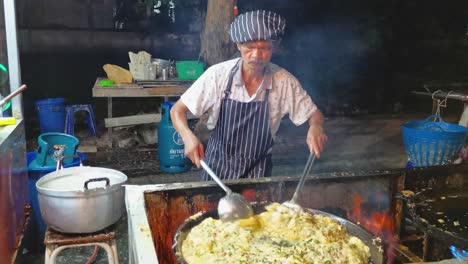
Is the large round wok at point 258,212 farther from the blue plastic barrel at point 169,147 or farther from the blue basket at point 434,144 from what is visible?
the blue plastic barrel at point 169,147

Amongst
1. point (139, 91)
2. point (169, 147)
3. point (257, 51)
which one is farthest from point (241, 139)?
point (139, 91)

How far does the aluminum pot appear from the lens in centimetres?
347

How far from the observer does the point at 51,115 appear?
832 centimetres

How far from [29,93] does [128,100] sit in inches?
94.8

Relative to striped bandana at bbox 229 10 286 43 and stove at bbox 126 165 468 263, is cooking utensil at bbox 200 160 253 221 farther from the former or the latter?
striped bandana at bbox 229 10 286 43

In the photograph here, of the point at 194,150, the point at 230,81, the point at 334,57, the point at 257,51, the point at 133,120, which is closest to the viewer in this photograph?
the point at 194,150

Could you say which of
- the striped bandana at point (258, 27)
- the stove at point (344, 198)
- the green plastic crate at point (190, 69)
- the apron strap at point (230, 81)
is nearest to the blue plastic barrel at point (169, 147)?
the green plastic crate at point (190, 69)

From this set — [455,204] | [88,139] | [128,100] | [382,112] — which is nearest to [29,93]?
[128,100]

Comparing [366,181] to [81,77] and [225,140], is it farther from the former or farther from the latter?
[81,77]

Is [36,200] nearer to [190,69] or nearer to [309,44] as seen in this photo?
[190,69]

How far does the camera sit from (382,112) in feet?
38.1

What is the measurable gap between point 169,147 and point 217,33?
2.37 metres

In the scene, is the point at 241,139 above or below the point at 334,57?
below

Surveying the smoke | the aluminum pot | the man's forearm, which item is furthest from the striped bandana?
the smoke
